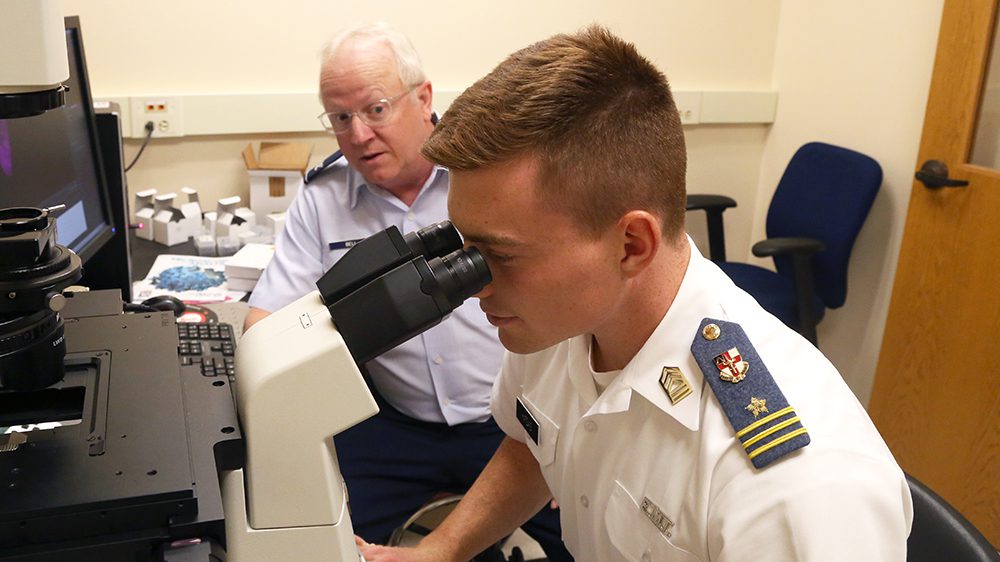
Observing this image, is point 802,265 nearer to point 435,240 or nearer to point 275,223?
point 275,223

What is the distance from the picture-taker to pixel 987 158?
7.59 feet

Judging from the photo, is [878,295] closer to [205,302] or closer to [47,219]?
[205,302]

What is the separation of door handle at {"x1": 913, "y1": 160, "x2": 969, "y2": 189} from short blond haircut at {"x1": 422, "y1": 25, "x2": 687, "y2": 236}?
1.73 m

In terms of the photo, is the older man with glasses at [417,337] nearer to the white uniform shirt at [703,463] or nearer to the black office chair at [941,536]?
the white uniform shirt at [703,463]

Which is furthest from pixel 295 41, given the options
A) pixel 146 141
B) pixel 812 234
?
pixel 812 234

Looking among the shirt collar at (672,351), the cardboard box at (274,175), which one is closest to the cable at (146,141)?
the cardboard box at (274,175)

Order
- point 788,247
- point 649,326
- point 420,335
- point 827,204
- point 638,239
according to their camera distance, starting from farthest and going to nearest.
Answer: point 827,204, point 788,247, point 420,335, point 649,326, point 638,239

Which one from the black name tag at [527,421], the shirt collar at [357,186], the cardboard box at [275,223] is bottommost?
the cardboard box at [275,223]

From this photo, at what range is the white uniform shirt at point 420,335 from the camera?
1790mm

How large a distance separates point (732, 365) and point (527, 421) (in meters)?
0.39

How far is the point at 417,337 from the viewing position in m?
1.81

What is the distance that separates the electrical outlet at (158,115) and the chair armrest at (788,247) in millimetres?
1841

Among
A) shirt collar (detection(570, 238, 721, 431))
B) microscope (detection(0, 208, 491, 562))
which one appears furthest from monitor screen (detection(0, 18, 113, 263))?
shirt collar (detection(570, 238, 721, 431))

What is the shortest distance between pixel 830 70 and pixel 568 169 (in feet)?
8.22
